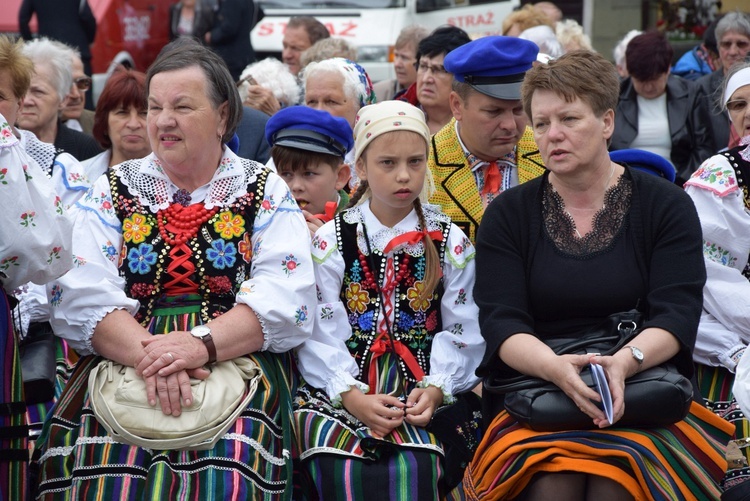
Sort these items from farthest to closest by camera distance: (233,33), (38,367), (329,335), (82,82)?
1. (233,33)
2. (82,82)
3. (329,335)
4. (38,367)

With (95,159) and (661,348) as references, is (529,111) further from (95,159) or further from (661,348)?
(95,159)

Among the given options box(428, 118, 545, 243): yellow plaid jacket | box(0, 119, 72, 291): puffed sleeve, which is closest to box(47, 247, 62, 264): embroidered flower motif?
box(0, 119, 72, 291): puffed sleeve

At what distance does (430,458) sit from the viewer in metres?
3.56

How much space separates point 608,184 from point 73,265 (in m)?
1.85

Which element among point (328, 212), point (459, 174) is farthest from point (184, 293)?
point (459, 174)

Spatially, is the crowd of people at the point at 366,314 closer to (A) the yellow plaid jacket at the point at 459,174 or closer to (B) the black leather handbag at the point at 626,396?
(B) the black leather handbag at the point at 626,396

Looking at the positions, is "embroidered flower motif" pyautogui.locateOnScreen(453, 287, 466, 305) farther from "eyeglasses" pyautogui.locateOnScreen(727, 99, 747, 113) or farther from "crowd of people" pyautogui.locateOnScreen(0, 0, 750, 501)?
"eyeglasses" pyautogui.locateOnScreen(727, 99, 747, 113)

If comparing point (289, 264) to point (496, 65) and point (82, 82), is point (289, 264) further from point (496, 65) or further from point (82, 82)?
point (82, 82)

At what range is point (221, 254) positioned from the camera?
3.69 meters

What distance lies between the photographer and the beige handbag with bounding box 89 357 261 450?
3312 mm

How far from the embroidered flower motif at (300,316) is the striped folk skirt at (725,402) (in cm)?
151

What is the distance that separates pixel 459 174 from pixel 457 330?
34.5 inches

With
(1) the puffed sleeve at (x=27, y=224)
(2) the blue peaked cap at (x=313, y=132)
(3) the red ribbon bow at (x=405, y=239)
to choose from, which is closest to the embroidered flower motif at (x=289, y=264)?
(3) the red ribbon bow at (x=405, y=239)

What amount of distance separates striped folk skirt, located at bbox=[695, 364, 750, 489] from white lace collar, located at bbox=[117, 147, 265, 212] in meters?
1.83
